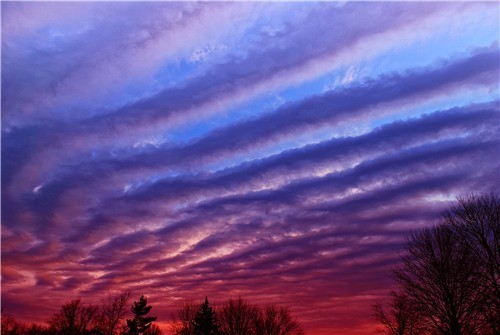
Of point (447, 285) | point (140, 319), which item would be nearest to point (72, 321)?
point (140, 319)

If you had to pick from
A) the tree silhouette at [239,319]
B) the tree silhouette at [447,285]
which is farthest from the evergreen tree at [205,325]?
the tree silhouette at [447,285]

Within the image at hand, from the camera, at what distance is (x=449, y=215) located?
2766cm

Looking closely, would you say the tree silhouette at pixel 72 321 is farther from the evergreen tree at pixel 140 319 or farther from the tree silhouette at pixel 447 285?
the tree silhouette at pixel 447 285

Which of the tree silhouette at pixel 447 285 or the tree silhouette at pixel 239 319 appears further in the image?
the tree silhouette at pixel 239 319

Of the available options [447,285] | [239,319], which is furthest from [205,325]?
[447,285]

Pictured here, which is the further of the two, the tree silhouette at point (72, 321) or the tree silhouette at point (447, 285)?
the tree silhouette at point (72, 321)

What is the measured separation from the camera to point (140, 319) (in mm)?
64938

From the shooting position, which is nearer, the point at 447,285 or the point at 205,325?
the point at 447,285

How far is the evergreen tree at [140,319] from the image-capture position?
208 feet

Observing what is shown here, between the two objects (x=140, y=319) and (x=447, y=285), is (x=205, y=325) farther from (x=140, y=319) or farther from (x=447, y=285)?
(x=447, y=285)

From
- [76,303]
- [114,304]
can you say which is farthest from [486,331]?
[76,303]

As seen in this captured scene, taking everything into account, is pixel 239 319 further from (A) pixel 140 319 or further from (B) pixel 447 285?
(B) pixel 447 285

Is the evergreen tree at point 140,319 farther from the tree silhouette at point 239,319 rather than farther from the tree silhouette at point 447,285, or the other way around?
the tree silhouette at point 447,285

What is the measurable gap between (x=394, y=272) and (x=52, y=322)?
2667 inches
